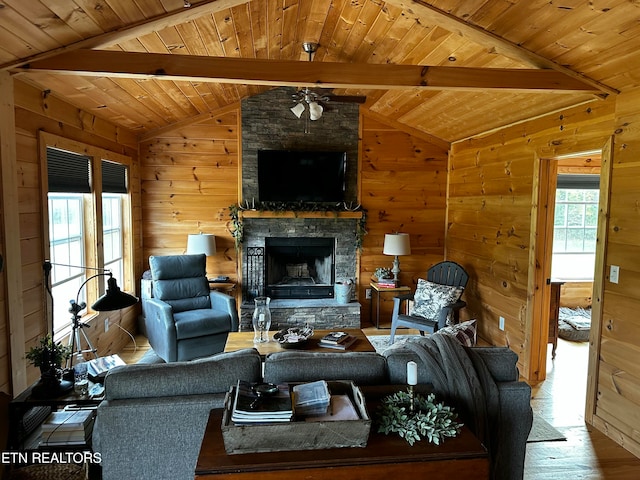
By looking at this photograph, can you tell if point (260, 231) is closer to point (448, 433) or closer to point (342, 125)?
point (342, 125)

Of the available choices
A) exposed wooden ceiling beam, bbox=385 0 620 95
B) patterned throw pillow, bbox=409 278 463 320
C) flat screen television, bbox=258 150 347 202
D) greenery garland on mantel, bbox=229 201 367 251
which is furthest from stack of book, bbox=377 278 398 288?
exposed wooden ceiling beam, bbox=385 0 620 95

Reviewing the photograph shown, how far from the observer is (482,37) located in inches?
111

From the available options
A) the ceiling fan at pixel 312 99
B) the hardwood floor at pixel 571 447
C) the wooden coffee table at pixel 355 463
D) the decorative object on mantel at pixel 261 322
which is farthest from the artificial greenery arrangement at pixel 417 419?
the ceiling fan at pixel 312 99

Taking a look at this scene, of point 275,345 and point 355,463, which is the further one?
point 275,345

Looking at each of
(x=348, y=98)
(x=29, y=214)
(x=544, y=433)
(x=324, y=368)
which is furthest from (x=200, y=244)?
(x=544, y=433)

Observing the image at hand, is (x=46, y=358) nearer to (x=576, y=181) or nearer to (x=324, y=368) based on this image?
(x=324, y=368)

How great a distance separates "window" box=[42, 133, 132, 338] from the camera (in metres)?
3.35

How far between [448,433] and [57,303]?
3.25 meters

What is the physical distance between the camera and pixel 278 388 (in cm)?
175

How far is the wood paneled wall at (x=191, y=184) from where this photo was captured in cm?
539

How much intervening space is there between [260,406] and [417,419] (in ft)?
2.04

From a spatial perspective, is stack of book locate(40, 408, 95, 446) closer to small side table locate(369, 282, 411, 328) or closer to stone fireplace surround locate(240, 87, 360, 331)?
stone fireplace surround locate(240, 87, 360, 331)

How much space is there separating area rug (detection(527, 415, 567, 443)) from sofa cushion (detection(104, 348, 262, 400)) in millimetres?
2194

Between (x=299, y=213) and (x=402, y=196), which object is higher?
(x=402, y=196)
